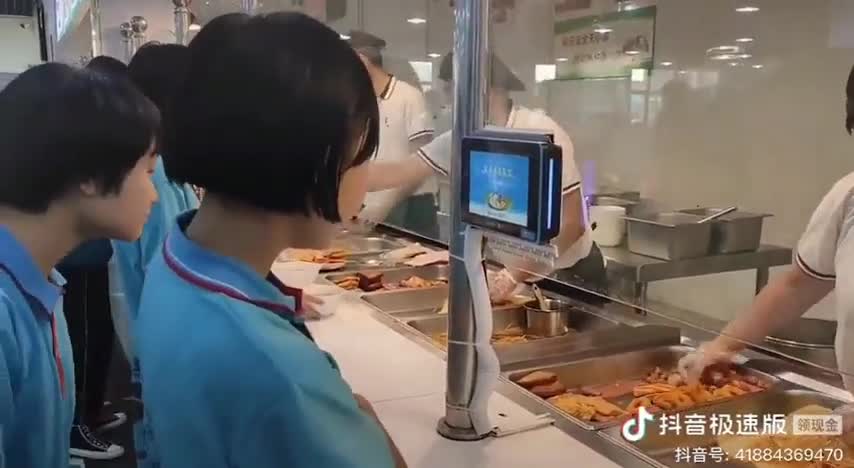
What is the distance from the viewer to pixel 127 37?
3.85m

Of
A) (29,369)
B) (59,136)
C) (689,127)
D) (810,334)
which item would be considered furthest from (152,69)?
(689,127)

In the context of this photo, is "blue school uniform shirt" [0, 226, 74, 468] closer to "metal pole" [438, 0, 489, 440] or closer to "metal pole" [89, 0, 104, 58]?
"metal pole" [438, 0, 489, 440]

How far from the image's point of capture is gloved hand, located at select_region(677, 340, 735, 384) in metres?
1.40

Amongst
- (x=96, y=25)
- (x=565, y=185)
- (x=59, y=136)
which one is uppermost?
(x=96, y=25)

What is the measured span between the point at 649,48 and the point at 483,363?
289 centimetres

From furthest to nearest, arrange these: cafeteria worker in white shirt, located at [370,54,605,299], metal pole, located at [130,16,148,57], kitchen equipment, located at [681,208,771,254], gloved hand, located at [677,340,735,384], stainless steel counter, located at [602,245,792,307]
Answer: metal pole, located at [130,16,148,57], kitchen equipment, located at [681,208,771,254], stainless steel counter, located at [602,245,792,307], cafeteria worker in white shirt, located at [370,54,605,299], gloved hand, located at [677,340,735,384]

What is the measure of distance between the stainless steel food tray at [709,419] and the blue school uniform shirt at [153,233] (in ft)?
3.40

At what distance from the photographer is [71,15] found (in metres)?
4.39

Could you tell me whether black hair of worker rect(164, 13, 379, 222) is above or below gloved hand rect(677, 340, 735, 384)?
above

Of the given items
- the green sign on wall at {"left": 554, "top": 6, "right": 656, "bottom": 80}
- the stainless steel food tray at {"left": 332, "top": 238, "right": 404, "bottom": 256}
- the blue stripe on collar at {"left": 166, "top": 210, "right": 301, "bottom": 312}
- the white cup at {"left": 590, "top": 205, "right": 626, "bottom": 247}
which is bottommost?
the stainless steel food tray at {"left": 332, "top": 238, "right": 404, "bottom": 256}

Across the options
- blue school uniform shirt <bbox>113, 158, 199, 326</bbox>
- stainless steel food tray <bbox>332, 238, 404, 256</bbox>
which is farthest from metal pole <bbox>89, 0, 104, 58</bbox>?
blue school uniform shirt <bbox>113, 158, 199, 326</bbox>

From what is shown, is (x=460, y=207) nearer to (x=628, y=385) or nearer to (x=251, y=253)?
(x=251, y=253)

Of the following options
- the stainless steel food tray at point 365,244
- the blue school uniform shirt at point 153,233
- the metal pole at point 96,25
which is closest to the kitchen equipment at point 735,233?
the stainless steel food tray at point 365,244

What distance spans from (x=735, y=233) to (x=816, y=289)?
1.23 m
